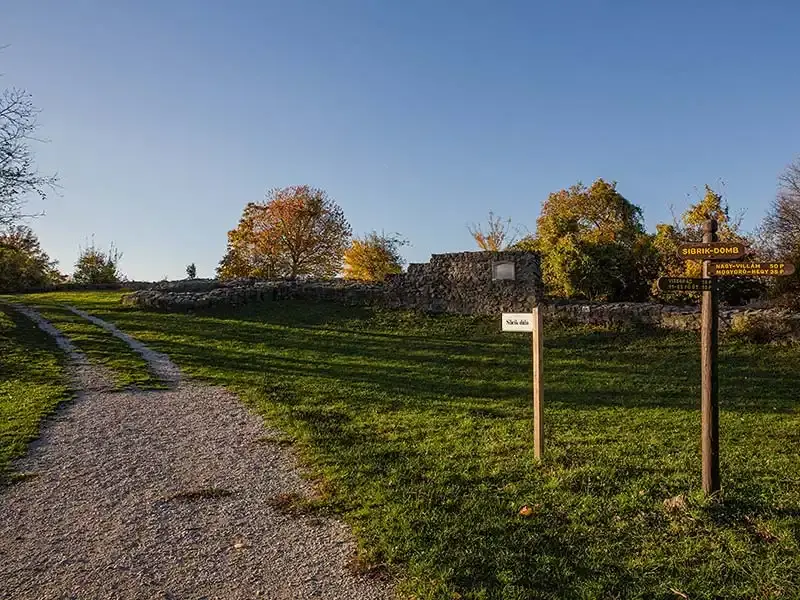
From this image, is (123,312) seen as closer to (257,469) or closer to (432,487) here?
(257,469)

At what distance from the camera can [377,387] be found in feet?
30.7

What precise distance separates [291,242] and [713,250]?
96.8 feet

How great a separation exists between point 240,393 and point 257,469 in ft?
11.5

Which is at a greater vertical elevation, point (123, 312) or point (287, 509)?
point (123, 312)

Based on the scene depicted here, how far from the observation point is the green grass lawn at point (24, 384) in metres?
6.91

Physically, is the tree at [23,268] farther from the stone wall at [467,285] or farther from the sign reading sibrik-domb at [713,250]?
the sign reading sibrik-domb at [713,250]

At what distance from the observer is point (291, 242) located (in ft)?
107

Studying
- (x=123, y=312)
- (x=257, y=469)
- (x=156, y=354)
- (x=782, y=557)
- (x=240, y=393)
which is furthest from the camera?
(x=123, y=312)

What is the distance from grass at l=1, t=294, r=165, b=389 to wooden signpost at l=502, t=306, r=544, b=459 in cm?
644

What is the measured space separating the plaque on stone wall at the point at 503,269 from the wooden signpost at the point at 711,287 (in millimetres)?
12436

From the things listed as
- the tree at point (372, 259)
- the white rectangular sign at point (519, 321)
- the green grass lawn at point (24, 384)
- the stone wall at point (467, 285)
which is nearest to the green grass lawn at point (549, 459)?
the white rectangular sign at point (519, 321)

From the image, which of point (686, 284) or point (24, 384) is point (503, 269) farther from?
point (686, 284)

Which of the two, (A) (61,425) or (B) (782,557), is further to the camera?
(A) (61,425)

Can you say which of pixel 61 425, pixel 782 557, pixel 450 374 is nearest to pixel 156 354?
pixel 61 425
